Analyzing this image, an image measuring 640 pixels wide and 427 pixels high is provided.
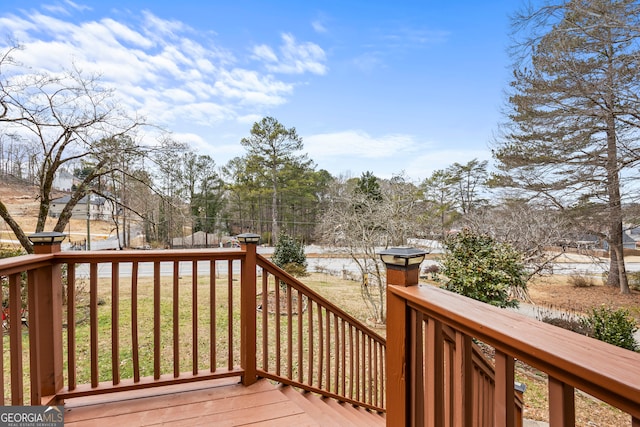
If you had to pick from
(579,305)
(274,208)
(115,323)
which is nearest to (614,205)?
(579,305)

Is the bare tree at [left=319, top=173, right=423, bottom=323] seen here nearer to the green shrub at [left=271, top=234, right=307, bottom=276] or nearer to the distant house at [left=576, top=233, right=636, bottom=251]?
the green shrub at [left=271, top=234, right=307, bottom=276]

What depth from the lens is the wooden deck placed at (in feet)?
5.22

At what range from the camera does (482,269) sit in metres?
5.39

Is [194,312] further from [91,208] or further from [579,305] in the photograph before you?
[579,305]

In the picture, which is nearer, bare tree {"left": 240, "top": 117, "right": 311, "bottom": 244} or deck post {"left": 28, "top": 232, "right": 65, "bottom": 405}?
deck post {"left": 28, "top": 232, "right": 65, "bottom": 405}

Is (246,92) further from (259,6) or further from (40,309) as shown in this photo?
(40,309)

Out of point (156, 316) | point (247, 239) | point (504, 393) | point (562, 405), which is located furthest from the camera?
point (247, 239)

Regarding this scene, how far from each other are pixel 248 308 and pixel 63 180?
7200mm

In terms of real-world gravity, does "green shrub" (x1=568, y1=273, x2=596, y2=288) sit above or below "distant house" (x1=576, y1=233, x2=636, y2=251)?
below

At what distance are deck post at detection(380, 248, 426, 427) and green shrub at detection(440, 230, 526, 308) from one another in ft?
16.2

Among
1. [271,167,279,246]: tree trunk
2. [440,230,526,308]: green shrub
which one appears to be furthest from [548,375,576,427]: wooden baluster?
[271,167,279,246]: tree trunk

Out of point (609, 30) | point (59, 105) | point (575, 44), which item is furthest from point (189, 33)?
point (609, 30)

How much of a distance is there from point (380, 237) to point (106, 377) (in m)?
6.08

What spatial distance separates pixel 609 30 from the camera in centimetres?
657
